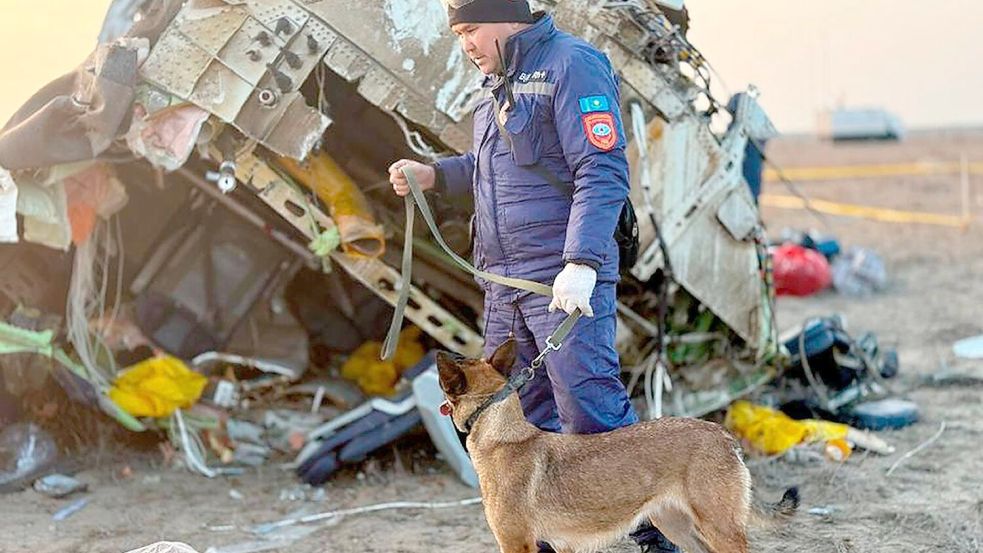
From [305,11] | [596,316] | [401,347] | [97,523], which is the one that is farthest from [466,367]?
[401,347]

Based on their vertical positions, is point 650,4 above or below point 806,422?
above

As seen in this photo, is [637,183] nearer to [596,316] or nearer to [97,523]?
[596,316]

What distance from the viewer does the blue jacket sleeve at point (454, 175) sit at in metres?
4.39

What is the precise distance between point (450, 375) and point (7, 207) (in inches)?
106

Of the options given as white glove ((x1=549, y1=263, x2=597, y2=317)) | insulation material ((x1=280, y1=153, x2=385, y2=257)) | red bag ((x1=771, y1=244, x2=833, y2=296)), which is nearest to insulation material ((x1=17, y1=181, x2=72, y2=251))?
insulation material ((x1=280, y1=153, x2=385, y2=257))

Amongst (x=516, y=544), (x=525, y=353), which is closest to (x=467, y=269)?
(x=525, y=353)

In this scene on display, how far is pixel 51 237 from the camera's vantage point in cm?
554

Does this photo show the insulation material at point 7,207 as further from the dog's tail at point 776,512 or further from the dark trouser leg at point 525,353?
the dog's tail at point 776,512

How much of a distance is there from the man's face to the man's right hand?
529 mm

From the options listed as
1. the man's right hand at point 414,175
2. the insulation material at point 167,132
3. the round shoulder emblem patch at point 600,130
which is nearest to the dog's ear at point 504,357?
the round shoulder emblem patch at point 600,130

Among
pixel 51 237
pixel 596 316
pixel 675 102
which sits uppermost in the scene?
pixel 675 102

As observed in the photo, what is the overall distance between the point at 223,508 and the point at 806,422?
3.13m

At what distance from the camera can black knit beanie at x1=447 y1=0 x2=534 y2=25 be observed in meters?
3.85

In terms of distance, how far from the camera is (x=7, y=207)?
17.2 ft
